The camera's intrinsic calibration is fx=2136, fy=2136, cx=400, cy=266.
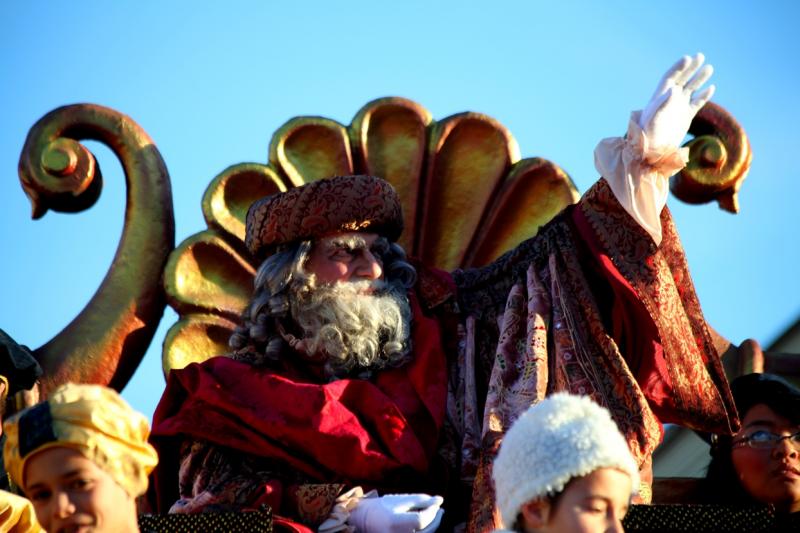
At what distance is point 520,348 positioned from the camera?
6.57 metres

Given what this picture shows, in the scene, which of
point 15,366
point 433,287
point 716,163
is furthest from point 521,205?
point 15,366

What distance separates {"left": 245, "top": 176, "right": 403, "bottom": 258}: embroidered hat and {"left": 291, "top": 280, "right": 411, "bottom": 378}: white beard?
→ 20 centimetres

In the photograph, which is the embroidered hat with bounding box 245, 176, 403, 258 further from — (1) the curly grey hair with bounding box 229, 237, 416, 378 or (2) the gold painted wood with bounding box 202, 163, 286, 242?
(2) the gold painted wood with bounding box 202, 163, 286, 242

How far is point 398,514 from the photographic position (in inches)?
235

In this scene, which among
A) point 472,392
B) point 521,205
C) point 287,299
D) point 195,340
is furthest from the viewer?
point 521,205

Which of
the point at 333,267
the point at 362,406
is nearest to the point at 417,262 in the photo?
the point at 333,267

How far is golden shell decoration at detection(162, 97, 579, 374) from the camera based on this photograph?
774 cm

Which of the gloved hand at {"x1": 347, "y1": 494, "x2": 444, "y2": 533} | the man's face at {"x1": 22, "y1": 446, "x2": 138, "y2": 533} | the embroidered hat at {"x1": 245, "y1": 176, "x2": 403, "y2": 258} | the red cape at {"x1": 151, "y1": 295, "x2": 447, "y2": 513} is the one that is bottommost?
the gloved hand at {"x1": 347, "y1": 494, "x2": 444, "y2": 533}

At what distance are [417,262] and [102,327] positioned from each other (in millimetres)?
1174

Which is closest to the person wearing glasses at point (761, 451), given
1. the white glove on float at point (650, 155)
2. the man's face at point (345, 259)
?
the white glove on float at point (650, 155)

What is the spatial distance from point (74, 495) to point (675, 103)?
270 centimetres

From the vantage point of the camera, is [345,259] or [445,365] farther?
[345,259]

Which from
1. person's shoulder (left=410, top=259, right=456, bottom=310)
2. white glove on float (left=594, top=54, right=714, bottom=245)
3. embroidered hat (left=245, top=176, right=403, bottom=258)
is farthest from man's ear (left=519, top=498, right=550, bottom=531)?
A: embroidered hat (left=245, top=176, right=403, bottom=258)

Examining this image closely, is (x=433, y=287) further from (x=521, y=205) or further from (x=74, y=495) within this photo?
(x=74, y=495)
